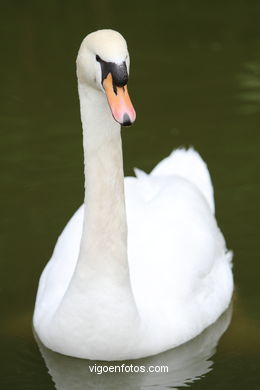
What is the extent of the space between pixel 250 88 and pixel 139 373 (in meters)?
4.61

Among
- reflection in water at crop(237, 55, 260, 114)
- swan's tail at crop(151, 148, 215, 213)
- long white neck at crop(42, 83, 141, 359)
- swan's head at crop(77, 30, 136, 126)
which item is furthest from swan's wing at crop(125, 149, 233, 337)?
reflection in water at crop(237, 55, 260, 114)

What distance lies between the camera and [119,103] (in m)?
5.29

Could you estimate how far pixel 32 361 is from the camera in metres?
6.66

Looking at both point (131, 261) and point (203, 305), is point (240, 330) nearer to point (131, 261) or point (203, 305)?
point (203, 305)

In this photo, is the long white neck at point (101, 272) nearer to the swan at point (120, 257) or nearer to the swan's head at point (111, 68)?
the swan at point (120, 257)

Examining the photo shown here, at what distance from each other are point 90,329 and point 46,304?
52 cm

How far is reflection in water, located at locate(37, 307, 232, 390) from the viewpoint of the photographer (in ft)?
21.0

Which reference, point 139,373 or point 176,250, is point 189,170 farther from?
point 139,373

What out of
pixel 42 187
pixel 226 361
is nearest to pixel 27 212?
pixel 42 187

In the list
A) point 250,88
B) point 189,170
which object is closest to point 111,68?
point 189,170

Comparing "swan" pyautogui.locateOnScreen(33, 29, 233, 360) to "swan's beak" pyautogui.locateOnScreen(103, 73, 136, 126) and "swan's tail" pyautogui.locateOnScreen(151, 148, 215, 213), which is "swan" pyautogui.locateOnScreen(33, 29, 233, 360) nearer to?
"swan's beak" pyautogui.locateOnScreen(103, 73, 136, 126)

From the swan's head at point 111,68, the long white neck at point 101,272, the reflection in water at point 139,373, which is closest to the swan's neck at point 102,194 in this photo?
the long white neck at point 101,272

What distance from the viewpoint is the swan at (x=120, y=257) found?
580 cm

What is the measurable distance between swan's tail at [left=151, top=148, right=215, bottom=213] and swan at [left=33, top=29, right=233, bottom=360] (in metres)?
0.33
